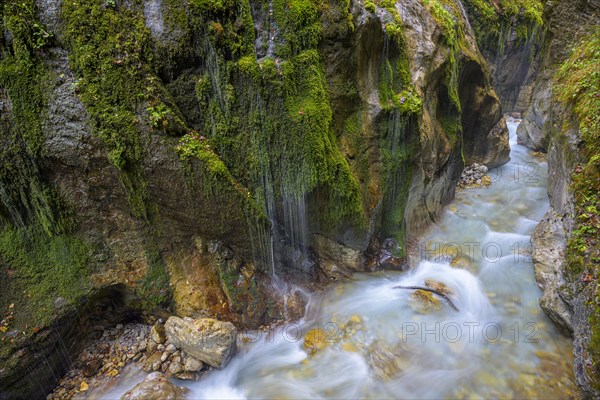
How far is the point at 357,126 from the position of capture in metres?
5.79

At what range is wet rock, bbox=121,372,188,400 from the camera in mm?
4461

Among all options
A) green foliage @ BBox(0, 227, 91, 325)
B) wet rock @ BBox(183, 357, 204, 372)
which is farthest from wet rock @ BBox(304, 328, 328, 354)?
green foliage @ BBox(0, 227, 91, 325)

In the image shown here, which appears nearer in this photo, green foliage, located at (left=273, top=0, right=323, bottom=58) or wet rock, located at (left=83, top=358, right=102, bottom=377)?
green foliage, located at (left=273, top=0, right=323, bottom=58)

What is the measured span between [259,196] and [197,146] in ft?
4.25

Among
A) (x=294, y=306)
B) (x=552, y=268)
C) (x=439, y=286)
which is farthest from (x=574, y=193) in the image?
(x=294, y=306)

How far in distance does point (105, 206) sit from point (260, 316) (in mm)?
3233

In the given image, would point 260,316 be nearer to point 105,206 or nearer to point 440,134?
point 105,206

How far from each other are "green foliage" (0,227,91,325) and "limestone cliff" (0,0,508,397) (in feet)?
0.07

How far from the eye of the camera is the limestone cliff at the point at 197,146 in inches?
169

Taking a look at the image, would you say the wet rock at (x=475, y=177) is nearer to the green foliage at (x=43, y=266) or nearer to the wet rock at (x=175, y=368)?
the wet rock at (x=175, y=368)

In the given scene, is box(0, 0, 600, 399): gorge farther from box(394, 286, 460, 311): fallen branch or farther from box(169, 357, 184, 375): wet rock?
box(169, 357, 184, 375): wet rock

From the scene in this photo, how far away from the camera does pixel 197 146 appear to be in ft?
15.6

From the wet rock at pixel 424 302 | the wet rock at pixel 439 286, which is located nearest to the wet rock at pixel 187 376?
the wet rock at pixel 424 302

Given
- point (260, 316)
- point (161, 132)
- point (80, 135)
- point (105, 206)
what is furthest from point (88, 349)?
point (161, 132)
